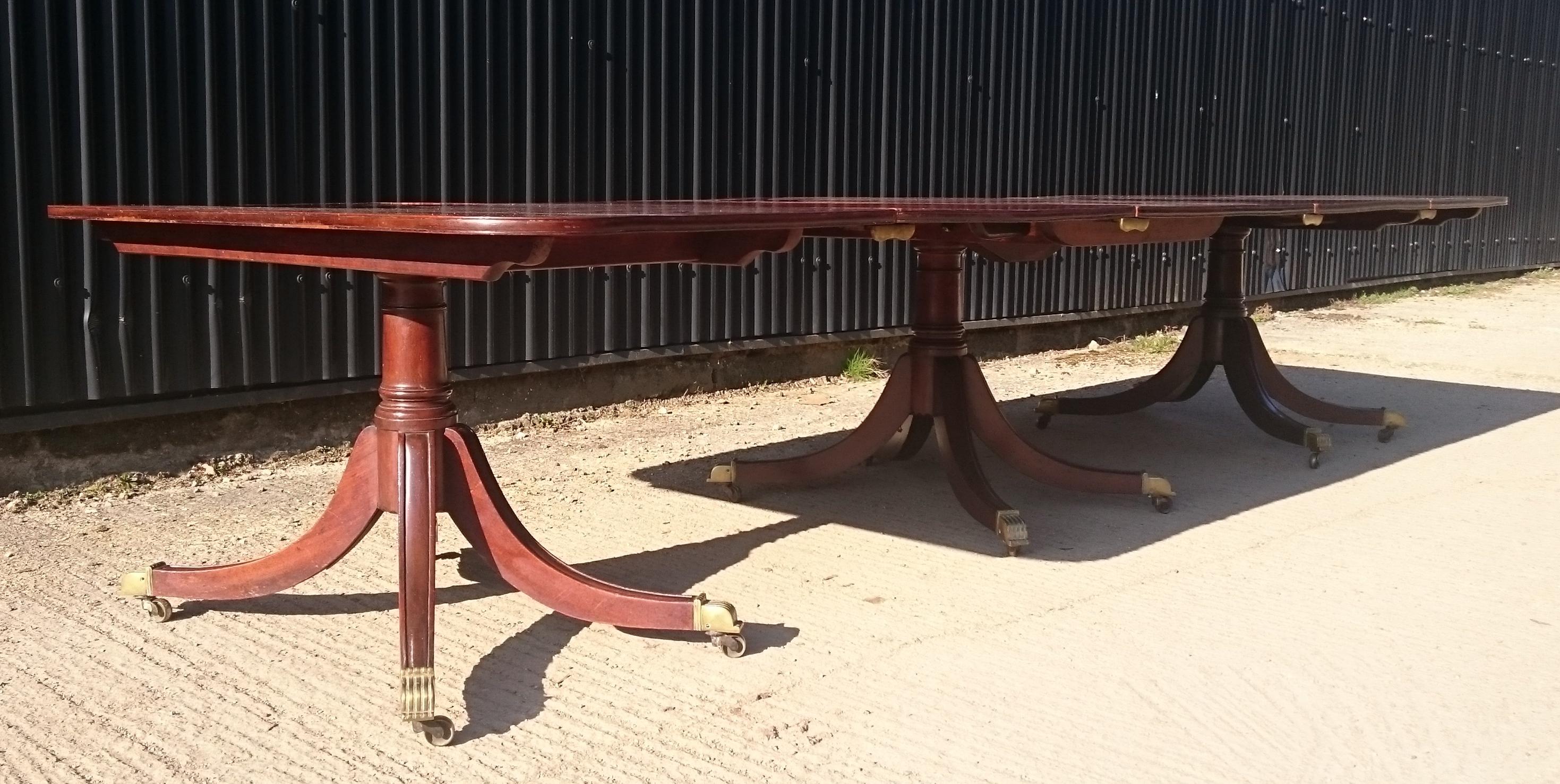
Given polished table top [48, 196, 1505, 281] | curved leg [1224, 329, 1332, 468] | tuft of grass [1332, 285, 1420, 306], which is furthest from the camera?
tuft of grass [1332, 285, 1420, 306]

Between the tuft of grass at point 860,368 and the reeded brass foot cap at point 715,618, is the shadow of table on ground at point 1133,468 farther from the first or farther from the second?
the reeded brass foot cap at point 715,618

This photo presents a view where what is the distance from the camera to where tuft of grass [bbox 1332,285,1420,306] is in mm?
10750

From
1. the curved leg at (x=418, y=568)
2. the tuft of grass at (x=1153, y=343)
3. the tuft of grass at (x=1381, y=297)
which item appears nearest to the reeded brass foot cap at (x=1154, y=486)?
the curved leg at (x=418, y=568)

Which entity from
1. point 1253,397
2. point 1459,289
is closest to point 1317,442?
point 1253,397

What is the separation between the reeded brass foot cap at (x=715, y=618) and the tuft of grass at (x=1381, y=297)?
350 inches

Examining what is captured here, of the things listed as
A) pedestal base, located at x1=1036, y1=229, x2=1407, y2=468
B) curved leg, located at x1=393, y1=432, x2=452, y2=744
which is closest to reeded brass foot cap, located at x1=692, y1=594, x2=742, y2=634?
curved leg, located at x1=393, y1=432, x2=452, y2=744

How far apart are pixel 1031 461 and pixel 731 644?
1559mm

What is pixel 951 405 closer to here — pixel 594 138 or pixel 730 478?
pixel 730 478

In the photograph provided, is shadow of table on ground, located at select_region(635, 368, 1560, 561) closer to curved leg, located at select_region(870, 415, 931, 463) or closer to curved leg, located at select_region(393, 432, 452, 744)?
curved leg, located at select_region(870, 415, 931, 463)

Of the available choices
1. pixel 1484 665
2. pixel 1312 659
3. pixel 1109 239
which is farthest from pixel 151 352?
pixel 1484 665

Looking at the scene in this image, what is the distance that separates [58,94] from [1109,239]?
113 inches

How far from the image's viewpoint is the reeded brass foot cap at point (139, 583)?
3090mm

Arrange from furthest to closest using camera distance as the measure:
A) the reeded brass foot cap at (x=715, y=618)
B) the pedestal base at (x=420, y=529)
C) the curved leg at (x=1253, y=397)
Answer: the curved leg at (x=1253, y=397), the reeded brass foot cap at (x=715, y=618), the pedestal base at (x=420, y=529)

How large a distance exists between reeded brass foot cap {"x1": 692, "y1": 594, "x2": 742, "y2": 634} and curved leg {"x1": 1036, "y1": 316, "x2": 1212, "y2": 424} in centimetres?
289
